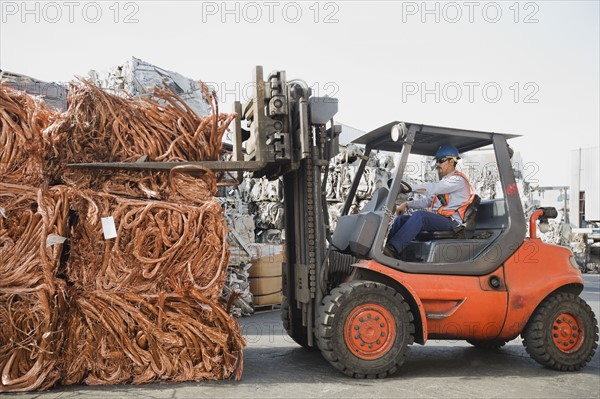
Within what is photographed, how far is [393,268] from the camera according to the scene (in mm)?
5004

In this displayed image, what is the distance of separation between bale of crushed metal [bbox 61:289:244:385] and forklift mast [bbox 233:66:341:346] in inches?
35.5

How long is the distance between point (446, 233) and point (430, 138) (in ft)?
3.35

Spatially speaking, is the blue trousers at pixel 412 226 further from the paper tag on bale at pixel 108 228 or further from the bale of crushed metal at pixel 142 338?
the paper tag on bale at pixel 108 228

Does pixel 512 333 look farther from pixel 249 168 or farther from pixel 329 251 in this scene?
pixel 249 168

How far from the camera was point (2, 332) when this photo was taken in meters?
4.20

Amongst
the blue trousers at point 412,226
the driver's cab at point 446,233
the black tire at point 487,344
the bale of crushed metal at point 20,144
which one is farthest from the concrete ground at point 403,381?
the bale of crushed metal at point 20,144

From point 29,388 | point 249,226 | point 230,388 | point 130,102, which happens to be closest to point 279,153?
point 130,102

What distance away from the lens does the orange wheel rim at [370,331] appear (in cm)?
478

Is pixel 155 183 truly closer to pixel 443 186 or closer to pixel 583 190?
pixel 443 186

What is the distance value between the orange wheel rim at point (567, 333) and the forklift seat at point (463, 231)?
3.70ft

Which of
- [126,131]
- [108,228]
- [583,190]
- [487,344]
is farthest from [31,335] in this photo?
[583,190]

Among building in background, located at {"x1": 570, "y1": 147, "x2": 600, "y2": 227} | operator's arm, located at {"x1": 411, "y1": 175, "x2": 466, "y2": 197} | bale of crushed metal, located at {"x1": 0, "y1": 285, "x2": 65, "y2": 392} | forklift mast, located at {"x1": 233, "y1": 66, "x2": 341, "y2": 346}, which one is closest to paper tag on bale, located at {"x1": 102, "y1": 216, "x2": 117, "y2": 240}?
bale of crushed metal, located at {"x1": 0, "y1": 285, "x2": 65, "y2": 392}

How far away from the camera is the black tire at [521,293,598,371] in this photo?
5.23m

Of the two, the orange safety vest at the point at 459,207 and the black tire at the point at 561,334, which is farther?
the orange safety vest at the point at 459,207
